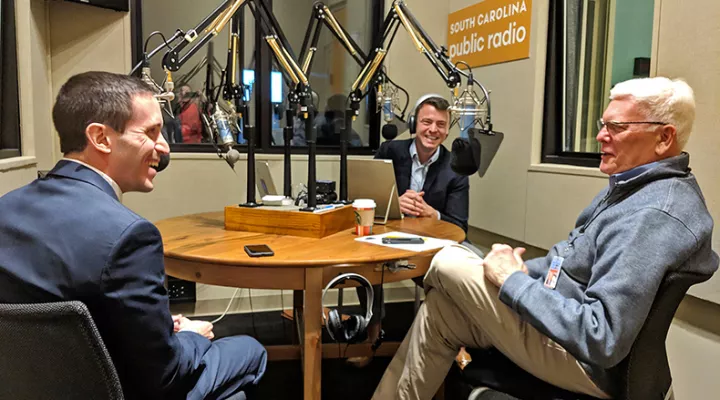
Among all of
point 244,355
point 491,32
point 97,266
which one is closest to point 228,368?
point 244,355

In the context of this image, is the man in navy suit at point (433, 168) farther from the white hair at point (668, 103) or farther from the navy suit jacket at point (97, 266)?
the navy suit jacket at point (97, 266)

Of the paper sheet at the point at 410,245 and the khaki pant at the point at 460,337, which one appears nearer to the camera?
the khaki pant at the point at 460,337

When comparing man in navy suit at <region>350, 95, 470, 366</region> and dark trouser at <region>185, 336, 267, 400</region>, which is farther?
man in navy suit at <region>350, 95, 470, 366</region>

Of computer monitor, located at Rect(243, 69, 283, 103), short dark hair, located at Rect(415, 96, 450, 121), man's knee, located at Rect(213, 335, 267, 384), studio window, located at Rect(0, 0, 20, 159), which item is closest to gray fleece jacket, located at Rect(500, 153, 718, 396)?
man's knee, located at Rect(213, 335, 267, 384)

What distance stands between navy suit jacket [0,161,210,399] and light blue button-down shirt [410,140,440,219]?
→ 6.34 ft

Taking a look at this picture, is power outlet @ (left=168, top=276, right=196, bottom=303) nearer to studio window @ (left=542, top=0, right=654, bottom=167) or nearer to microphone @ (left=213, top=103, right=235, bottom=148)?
microphone @ (left=213, top=103, right=235, bottom=148)

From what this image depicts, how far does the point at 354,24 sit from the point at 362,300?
2.15m

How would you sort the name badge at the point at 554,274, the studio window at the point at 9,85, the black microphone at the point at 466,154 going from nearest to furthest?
1. the name badge at the point at 554,274
2. the black microphone at the point at 466,154
3. the studio window at the point at 9,85

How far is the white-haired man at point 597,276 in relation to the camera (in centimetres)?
115

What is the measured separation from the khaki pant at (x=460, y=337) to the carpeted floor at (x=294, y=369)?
742 mm

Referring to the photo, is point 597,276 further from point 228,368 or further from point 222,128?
point 222,128

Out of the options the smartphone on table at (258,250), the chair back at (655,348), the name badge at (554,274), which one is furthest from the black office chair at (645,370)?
the smartphone on table at (258,250)

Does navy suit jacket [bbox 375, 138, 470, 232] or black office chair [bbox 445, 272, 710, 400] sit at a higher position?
navy suit jacket [bbox 375, 138, 470, 232]

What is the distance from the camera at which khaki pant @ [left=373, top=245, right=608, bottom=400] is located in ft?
4.34
